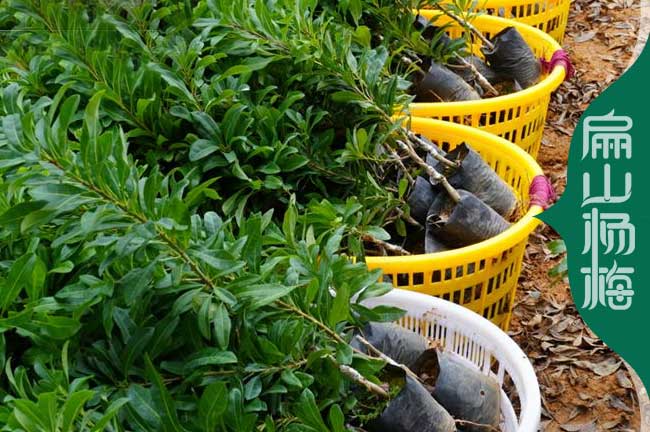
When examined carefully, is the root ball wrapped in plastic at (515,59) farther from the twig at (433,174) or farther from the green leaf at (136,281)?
the green leaf at (136,281)

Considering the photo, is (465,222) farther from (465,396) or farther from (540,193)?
(465,396)

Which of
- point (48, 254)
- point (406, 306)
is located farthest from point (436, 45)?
point (48, 254)

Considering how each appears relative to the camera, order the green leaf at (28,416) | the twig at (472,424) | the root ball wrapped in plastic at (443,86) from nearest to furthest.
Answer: the green leaf at (28,416)
the twig at (472,424)
the root ball wrapped in plastic at (443,86)

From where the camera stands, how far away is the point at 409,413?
1.73 metres

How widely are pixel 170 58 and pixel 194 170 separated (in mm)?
354

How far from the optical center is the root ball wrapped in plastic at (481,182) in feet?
8.04

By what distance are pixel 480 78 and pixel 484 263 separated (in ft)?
3.36

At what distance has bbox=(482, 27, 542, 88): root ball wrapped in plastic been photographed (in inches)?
122

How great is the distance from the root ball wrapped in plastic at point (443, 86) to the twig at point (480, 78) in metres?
0.14

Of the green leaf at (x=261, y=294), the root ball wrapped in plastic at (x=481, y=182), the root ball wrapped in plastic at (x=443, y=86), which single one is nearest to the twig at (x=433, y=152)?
the root ball wrapped in plastic at (x=481, y=182)

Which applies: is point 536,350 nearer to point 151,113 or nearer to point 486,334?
point 486,334

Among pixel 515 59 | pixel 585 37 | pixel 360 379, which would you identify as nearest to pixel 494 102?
pixel 515 59

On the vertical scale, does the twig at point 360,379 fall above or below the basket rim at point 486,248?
above

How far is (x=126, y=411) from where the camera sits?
53.8 inches
